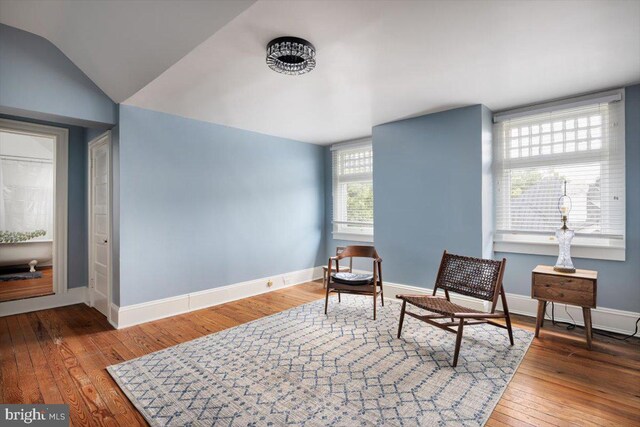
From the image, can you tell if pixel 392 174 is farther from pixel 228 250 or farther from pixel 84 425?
pixel 84 425

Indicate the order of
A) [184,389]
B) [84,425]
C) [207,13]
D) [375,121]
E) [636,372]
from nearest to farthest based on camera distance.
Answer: [84,425] < [207,13] < [184,389] < [636,372] < [375,121]

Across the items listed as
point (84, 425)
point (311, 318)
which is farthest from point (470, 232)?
point (84, 425)

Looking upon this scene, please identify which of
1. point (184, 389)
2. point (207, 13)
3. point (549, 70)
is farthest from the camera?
point (549, 70)

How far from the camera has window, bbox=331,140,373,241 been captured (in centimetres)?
491

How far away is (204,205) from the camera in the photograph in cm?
381

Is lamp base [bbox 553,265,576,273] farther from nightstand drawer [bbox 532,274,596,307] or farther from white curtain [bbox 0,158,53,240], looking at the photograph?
→ white curtain [bbox 0,158,53,240]

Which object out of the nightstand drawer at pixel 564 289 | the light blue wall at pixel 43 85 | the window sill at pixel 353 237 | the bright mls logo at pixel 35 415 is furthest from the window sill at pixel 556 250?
the light blue wall at pixel 43 85

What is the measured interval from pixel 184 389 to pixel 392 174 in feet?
10.5

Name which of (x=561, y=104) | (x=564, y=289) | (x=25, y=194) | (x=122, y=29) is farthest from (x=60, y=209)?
(x=561, y=104)

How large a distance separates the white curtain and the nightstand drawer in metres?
6.38

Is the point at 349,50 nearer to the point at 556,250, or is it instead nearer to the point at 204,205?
the point at 204,205

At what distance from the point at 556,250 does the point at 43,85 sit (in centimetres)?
508

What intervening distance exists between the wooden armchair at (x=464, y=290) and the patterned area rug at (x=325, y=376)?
21 cm

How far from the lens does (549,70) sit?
2.55 m
